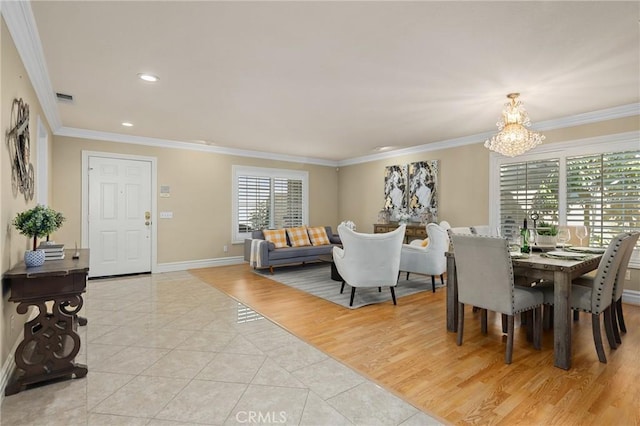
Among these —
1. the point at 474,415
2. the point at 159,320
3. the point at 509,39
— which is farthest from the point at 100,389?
the point at 509,39

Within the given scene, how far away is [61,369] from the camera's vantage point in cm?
227

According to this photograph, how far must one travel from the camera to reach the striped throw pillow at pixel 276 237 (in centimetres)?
615

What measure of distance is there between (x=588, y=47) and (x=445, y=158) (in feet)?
11.6

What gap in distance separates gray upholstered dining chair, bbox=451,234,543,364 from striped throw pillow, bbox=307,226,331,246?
404 cm

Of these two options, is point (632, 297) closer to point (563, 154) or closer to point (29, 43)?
point (563, 154)

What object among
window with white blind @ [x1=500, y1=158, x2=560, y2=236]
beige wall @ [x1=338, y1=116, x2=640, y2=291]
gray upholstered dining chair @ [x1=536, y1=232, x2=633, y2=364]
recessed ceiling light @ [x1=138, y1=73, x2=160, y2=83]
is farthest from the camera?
window with white blind @ [x1=500, y1=158, x2=560, y2=236]

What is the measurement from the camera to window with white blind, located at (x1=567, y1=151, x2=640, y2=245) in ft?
13.2

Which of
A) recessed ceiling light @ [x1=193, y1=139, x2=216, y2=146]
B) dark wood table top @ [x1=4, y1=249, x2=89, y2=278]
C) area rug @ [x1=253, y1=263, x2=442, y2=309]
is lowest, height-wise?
area rug @ [x1=253, y1=263, x2=442, y2=309]

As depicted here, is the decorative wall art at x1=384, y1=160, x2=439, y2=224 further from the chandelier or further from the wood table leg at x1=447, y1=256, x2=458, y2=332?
the wood table leg at x1=447, y1=256, x2=458, y2=332

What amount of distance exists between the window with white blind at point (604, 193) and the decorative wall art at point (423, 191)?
2128mm

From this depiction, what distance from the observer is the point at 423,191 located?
645 cm

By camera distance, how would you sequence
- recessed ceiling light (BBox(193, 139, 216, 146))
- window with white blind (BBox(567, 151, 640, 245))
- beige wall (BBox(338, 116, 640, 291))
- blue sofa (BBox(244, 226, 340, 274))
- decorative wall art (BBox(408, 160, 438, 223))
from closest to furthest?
window with white blind (BBox(567, 151, 640, 245)), beige wall (BBox(338, 116, 640, 291)), blue sofa (BBox(244, 226, 340, 274)), recessed ceiling light (BBox(193, 139, 216, 146)), decorative wall art (BBox(408, 160, 438, 223))

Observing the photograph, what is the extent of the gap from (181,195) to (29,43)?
3.96m

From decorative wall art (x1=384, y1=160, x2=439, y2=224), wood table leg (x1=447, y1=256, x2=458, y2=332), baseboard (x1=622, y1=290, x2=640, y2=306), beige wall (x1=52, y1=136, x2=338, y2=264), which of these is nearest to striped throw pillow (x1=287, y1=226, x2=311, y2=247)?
beige wall (x1=52, y1=136, x2=338, y2=264)
